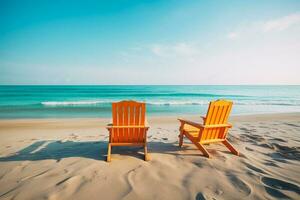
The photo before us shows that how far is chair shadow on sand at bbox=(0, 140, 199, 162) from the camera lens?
150 inches

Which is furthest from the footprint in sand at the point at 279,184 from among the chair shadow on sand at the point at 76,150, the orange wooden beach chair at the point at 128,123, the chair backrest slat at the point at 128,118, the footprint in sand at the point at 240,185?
the chair backrest slat at the point at 128,118

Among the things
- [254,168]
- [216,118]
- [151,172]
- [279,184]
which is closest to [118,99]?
[216,118]

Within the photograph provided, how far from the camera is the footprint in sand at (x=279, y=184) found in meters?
2.53

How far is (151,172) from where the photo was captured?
3025 mm

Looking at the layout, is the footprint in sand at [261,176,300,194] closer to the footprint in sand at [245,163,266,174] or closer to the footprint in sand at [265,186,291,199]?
the footprint in sand at [265,186,291,199]

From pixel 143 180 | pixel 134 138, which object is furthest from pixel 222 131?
pixel 143 180

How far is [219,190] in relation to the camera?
2.48 metres

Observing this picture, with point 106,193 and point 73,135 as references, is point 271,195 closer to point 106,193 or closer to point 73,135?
point 106,193

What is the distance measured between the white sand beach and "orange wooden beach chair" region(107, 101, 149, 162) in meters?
0.32

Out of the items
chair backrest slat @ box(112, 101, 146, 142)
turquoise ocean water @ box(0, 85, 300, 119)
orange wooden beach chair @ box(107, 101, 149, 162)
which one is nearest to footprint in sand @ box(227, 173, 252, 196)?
orange wooden beach chair @ box(107, 101, 149, 162)

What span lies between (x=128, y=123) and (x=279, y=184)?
9.40 feet

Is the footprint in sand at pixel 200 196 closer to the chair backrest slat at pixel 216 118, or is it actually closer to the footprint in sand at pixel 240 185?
the footprint in sand at pixel 240 185

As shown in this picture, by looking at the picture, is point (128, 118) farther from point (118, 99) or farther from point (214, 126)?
point (118, 99)

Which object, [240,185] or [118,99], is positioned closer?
[240,185]
